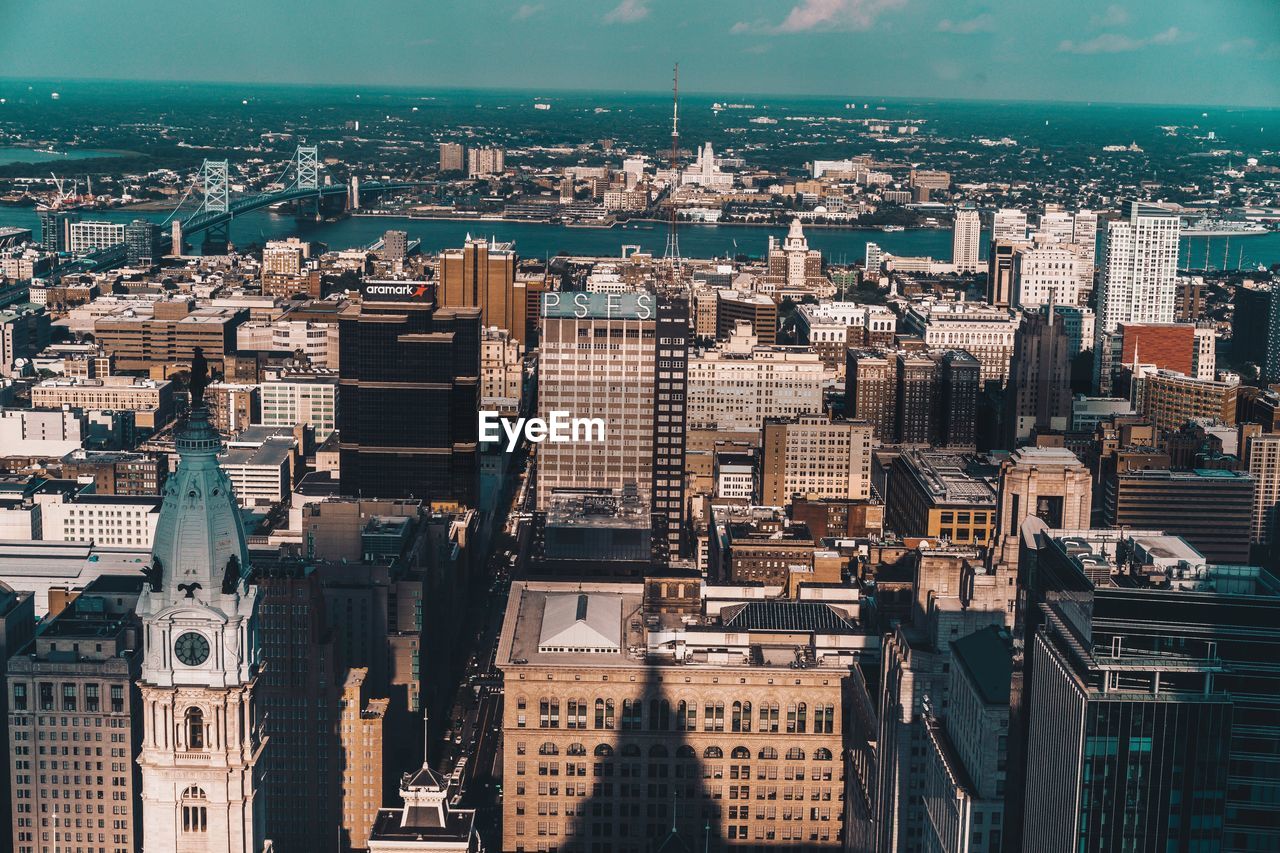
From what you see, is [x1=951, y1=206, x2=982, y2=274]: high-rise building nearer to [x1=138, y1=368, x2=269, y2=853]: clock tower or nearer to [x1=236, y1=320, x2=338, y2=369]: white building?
[x1=236, y1=320, x2=338, y2=369]: white building

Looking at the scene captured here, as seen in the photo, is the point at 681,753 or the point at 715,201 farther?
the point at 715,201

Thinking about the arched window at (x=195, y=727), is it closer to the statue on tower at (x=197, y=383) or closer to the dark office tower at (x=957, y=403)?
the statue on tower at (x=197, y=383)

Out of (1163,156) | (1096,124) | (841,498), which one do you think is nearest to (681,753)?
(841,498)

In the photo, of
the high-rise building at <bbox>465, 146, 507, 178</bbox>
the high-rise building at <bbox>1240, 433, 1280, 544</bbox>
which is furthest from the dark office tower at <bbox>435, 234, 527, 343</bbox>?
the high-rise building at <bbox>465, 146, 507, 178</bbox>

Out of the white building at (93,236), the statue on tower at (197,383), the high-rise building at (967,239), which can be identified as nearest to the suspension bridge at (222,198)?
the white building at (93,236)

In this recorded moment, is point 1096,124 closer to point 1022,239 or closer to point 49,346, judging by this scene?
point 1022,239
